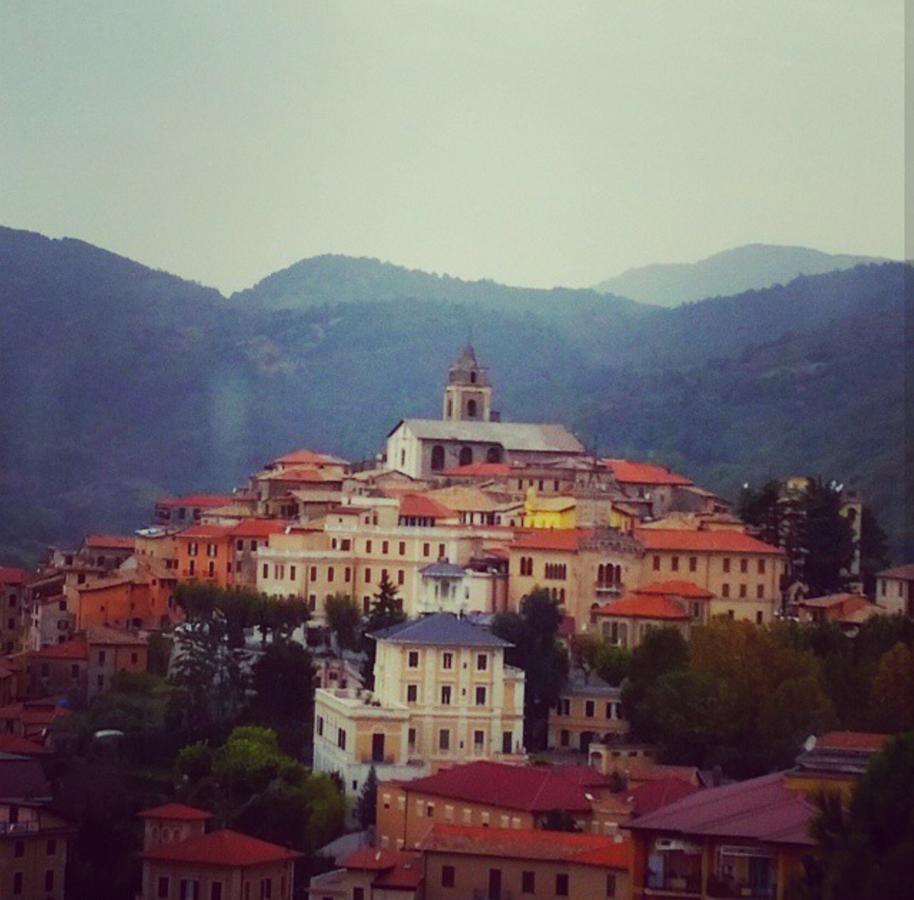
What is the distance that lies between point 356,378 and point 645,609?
11632 centimetres

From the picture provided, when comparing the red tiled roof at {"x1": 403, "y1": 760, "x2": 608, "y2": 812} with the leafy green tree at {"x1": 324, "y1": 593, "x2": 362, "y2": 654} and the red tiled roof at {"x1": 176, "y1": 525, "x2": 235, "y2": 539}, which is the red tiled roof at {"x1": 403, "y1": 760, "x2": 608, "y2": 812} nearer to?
the leafy green tree at {"x1": 324, "y1": 593, "x2": 362, "y2": 654}

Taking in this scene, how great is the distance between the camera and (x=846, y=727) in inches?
1791

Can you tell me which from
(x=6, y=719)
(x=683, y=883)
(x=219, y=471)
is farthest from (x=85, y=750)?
(x=219, y=471)

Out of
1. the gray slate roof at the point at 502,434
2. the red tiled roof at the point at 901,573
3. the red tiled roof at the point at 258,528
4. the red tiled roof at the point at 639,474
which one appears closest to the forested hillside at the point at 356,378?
the gray slate roof at the point at 502,434

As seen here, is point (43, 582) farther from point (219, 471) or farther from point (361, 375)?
point (361, 375)

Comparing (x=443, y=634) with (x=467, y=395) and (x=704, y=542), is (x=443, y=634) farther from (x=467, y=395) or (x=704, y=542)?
(x=467, y=395)

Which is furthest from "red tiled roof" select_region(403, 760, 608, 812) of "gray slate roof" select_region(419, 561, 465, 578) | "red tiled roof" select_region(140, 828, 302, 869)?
"gray slate roof" select_region(419, 561, 465, 578)

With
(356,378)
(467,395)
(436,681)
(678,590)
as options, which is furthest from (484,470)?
(356,378)

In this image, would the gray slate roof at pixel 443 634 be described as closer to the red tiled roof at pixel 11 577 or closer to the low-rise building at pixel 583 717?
the low-rise building at pixel 583 717

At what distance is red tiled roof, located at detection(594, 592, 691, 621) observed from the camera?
53.4 meters

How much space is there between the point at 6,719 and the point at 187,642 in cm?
329

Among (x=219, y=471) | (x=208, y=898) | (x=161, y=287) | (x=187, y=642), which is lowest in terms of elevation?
(x=208, y=898)

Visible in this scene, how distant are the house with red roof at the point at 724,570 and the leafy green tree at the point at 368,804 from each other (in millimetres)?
11325

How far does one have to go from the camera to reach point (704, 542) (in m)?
56.4
